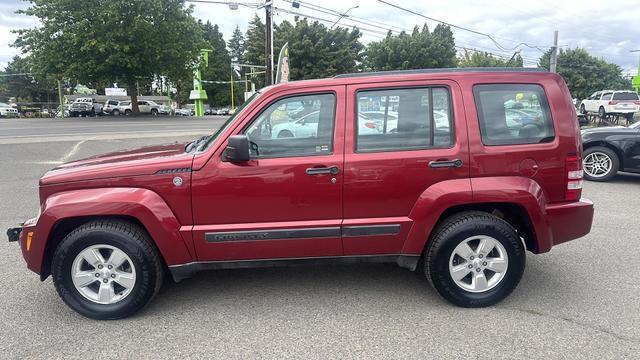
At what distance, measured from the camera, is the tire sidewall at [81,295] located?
3.36 metres

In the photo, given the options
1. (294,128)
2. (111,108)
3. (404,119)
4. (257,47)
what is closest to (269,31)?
(294,128)

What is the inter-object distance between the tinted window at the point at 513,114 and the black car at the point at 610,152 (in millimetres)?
5712

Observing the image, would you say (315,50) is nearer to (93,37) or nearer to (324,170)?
(93,37)

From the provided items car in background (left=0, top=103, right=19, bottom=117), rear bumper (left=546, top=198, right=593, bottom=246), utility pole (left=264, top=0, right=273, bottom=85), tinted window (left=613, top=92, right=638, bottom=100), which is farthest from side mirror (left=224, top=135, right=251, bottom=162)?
car in background (left=0, top=103, right=19, bottom=117)

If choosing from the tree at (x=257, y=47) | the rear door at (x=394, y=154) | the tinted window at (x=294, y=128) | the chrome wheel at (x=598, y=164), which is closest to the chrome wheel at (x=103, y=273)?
the tinted window at (x=294, y=128)

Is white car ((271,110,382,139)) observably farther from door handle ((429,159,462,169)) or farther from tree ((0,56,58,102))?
tree ((0,56,58,102))

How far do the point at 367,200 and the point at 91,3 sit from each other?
3296 centimetres

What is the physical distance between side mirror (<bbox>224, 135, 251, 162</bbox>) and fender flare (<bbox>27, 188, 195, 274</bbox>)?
2.03 feet

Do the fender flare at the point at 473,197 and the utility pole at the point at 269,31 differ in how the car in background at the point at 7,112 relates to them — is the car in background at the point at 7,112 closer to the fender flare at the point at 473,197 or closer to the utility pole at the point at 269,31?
the utility pole at the point at 269,31

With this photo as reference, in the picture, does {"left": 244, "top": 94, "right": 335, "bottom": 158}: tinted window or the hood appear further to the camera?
{"left": 244, "top": 94, "right": 335, "bottom": 158}: tinted window

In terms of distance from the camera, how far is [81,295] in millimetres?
3469

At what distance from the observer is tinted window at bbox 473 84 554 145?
355 centimetres

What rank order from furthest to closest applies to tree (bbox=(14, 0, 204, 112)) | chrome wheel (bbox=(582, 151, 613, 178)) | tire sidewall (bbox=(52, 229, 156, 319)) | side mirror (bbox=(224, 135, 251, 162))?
tree (bbox=(14, 0, 204, 112)) → chrome wheel (bbox=(582, 151, 613, 178)) → tire sidewall (bbox=(52, 229, 156, 319)) → side mirror (bbox=(224, 135, 251, 162))

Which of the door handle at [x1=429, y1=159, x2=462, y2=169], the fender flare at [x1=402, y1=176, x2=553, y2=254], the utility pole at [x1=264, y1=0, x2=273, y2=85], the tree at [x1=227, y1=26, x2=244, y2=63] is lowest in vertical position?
the fender flare at [x1=402, y1=176, x2=553, y2=254]
